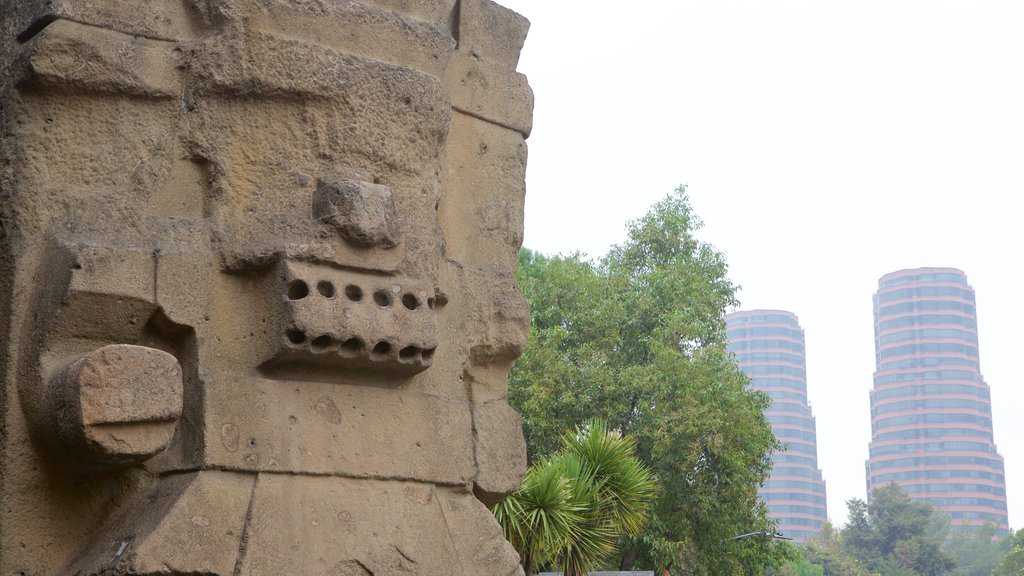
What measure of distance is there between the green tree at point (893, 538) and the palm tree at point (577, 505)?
155 ft

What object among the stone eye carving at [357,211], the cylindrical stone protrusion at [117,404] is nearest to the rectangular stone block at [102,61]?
the stone eye carving at [357,211]

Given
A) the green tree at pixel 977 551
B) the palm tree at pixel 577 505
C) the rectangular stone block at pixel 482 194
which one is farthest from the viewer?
the green tree at pixel 977 551

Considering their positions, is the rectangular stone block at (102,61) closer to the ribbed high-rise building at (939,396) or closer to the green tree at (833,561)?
the green tree at (833,561)

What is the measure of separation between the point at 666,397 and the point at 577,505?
8.72 m

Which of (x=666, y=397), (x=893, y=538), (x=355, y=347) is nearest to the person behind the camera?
(x=355, y=347)

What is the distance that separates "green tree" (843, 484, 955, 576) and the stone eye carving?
182 ft

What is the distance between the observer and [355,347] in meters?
3.84

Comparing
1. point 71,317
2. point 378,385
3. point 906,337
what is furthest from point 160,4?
point 906,337

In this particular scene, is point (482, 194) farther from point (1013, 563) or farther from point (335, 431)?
point (1013, 563)

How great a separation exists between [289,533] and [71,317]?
36.9 inches

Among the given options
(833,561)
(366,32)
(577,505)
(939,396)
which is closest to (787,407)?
(939,396)

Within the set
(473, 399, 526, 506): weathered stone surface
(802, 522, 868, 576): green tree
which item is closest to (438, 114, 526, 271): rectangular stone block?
(473, 399, 526, 506): weathered stone surface

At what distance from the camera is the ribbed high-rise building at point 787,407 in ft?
283

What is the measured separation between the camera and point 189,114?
3.94 metres
